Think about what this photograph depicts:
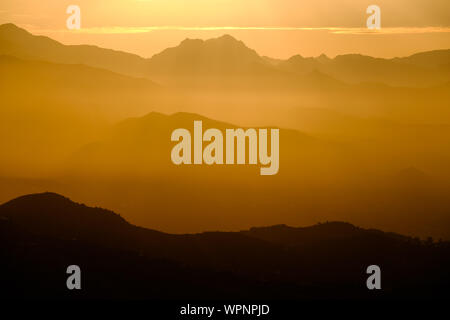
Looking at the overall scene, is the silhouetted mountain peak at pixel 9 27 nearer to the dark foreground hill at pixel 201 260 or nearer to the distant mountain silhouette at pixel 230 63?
the distant mountain silhouette at pixel 230 63

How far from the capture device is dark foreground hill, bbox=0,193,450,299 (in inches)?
232

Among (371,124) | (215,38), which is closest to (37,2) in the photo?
(215,38)

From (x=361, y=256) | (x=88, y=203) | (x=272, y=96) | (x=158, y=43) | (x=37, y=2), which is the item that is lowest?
(x=361, y=256)

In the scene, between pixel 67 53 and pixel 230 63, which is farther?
pixel 67 53

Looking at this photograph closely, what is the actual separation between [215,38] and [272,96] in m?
0.71

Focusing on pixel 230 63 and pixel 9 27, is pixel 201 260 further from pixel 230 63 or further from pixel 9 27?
pixel 9 27

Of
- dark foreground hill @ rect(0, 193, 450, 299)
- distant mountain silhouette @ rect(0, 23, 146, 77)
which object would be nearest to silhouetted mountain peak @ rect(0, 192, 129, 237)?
dark foreground hill @ rect(0, 193, 450, 299)

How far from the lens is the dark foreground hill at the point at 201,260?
589cm

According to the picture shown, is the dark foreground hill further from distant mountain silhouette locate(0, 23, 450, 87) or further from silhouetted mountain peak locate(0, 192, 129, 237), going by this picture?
distant mountain silhouette locate(0, 23, 450, 87)

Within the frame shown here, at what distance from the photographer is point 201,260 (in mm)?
6000

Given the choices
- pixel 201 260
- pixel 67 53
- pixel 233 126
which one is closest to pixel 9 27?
pixel 67 53
